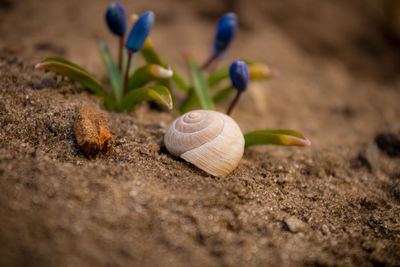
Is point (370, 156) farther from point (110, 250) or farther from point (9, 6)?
point (9, 6)

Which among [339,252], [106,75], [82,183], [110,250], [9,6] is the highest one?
[9,6]

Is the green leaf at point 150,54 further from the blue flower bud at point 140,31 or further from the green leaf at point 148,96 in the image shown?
the green leaf at point 148,96

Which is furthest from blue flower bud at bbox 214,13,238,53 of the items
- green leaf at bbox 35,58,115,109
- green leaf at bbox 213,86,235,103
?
green leaf at bbox 35,58,115,109

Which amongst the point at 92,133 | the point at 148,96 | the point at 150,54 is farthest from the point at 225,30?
the point at 92,133

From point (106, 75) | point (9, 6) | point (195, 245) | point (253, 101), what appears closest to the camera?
point (195, 245)

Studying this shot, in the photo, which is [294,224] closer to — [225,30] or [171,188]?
[171,188]

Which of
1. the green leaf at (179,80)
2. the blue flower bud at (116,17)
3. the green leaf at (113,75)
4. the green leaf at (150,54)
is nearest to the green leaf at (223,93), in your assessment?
the green leaf at (179,80)

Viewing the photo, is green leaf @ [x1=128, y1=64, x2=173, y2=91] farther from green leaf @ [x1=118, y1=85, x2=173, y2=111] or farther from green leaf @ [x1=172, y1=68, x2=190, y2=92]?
green leaf @ [x1=172, y1=68, x2=190, y2=92]

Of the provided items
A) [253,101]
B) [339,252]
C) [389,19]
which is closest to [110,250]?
[339,252]
